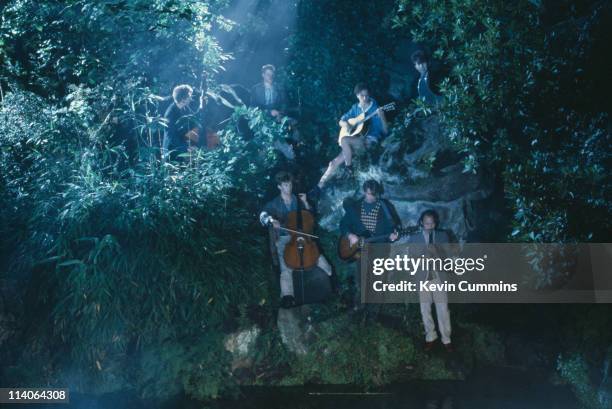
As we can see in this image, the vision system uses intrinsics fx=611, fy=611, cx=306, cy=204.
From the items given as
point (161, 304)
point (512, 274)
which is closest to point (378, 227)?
point (512, 274)

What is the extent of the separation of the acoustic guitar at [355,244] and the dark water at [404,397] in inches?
74.4

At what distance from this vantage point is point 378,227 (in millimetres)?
8945

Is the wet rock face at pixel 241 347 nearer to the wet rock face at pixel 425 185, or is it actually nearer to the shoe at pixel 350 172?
the wet rock face at pixel 425 185

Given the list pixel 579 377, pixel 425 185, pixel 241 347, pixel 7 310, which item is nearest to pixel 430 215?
pixel 425 185

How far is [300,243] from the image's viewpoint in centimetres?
894

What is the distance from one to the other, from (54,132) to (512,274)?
22.9 ft

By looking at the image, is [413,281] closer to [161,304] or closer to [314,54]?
[161,304]

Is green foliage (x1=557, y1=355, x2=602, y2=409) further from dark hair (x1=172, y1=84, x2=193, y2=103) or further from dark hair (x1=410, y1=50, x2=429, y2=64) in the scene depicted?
dark hair (x1=172, y1=84, x2=193, y2=103)

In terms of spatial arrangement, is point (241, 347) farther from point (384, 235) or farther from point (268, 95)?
point (268, 95)

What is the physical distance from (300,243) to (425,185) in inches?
82.0

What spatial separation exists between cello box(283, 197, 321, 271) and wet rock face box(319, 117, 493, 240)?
28.7 inches

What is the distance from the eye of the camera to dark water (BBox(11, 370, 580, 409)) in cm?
777

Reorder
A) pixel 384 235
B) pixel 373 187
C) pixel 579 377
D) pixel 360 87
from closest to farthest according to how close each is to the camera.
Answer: pixel 579 377 < pixel 384 235 < pixel 373 187 < pixel 360 87

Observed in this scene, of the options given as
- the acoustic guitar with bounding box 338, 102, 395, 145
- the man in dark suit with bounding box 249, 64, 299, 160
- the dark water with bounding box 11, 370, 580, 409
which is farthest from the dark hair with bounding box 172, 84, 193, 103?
the dark water with bounding box 11, 370, 580, 409
